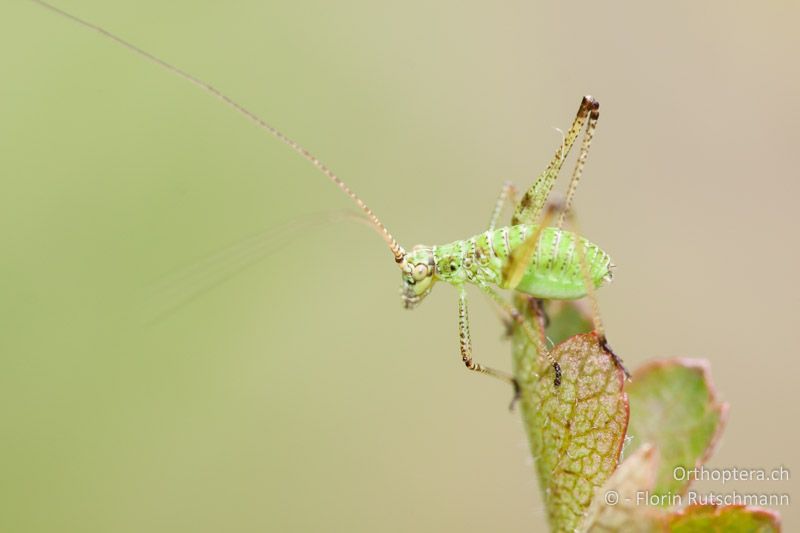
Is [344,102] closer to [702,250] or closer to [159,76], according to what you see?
[159,76]

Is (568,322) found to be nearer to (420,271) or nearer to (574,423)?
(574,423)

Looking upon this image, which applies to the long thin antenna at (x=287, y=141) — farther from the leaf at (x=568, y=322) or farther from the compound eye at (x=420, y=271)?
the leaf at (x=568, y=322)

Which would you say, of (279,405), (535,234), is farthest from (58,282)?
(535,234)

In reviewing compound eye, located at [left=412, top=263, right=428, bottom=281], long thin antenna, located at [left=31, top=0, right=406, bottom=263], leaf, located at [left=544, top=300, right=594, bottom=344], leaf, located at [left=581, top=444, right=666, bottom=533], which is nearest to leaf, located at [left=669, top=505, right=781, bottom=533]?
leaf, located at [left=581, top=444, right=666, bottom=533]

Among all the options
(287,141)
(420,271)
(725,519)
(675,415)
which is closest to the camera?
(725,519)

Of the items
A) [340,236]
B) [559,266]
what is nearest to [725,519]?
[559,266]

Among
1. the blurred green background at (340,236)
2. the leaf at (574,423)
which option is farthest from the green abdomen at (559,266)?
the blurred green background at (340,236)
